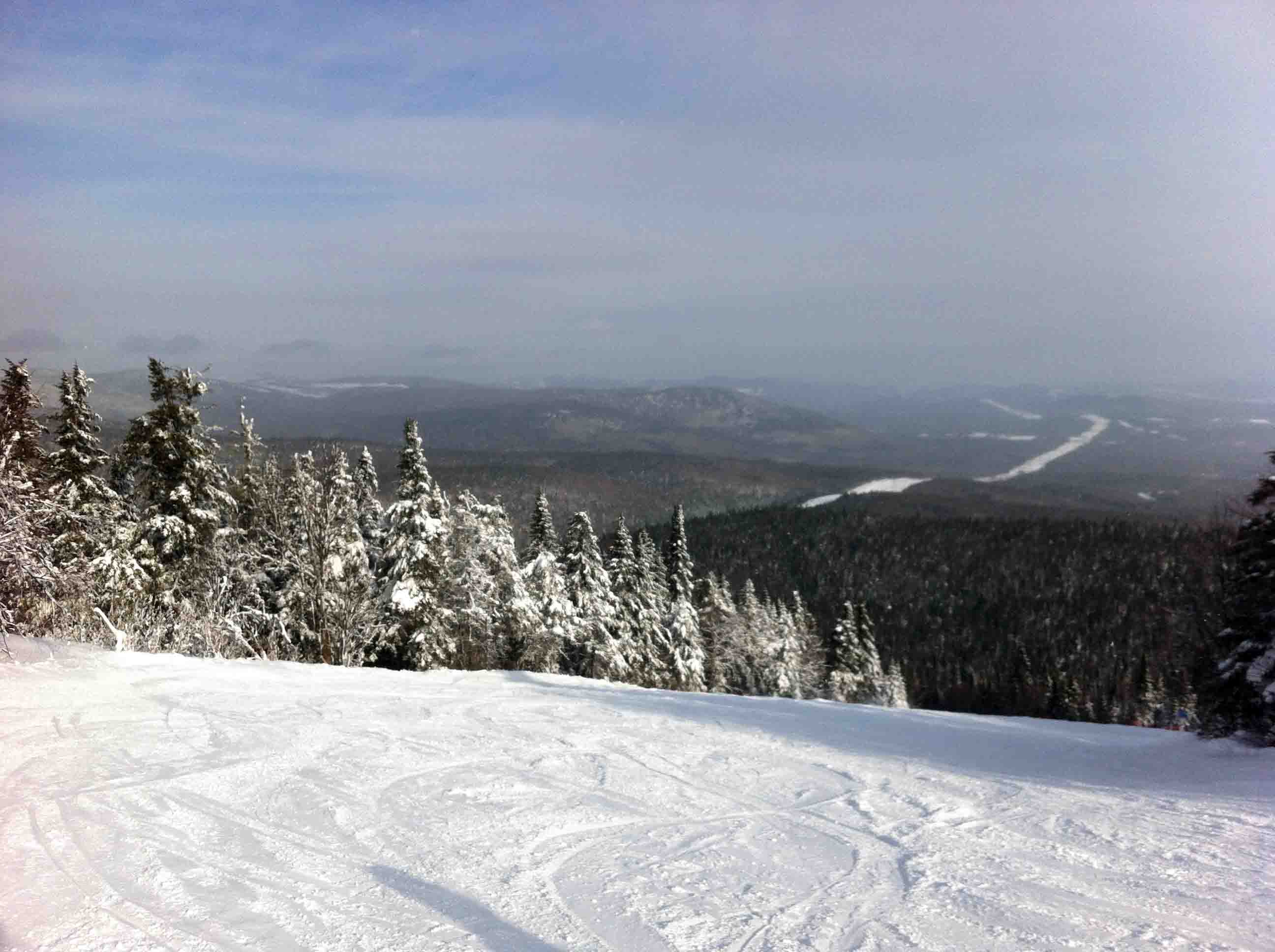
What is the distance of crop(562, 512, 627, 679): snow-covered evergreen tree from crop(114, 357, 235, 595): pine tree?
1498 cm

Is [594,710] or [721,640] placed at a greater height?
[594,710]

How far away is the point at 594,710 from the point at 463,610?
20049mm

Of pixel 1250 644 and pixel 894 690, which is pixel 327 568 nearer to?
pixel 1250 644

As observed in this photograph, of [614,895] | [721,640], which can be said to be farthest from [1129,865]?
[721,640]

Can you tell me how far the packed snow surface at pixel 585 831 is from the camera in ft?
15.9

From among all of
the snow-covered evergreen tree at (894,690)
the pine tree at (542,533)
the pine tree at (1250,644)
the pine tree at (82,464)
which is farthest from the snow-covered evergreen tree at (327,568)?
the snow-covered evergreen tree at (894,690)

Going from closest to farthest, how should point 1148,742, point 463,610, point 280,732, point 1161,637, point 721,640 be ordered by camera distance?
point 280,732, point 1148,742, point 463,610, point 721,640, point 1161,637

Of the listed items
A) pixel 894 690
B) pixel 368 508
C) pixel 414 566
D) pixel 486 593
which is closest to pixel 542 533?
pixel 486 593

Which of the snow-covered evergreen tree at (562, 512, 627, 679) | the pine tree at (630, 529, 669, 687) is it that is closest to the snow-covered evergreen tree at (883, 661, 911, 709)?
the pine tree at (630, 529, 669, 687)

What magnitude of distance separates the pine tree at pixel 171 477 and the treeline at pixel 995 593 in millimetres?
46542

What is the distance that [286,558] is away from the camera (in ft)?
80.1

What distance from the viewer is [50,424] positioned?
24.6 meters

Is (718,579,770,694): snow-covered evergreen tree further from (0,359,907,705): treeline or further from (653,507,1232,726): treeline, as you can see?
(653,507,1232,726): treeline

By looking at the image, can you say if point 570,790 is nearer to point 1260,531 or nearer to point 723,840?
point 723,840
